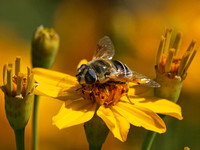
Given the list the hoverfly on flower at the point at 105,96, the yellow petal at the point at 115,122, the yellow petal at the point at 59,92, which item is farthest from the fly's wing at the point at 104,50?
the yellow petal at the point at 115,122

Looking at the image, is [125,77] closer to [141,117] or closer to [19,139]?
[141,117]

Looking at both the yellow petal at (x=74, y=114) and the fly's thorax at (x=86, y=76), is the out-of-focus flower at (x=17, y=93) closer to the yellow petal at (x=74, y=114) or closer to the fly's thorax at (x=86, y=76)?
the yellow petal at (x=74, y=114)

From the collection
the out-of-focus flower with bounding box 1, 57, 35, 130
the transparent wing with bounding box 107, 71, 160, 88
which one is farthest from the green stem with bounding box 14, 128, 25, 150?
the transparent wing with bounding box 107, 71, 160, 88

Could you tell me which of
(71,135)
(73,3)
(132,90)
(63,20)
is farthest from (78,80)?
(73,3)

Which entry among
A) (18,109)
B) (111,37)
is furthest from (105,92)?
(111,37)

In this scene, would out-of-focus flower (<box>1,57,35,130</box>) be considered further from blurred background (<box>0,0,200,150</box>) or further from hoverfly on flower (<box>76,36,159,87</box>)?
blurred background (<box>0,0,200,150</box>)
